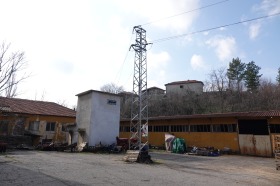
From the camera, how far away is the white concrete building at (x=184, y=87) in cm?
6230

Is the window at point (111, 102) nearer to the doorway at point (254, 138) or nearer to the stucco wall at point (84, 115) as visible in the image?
the stucco wall at point (84, 115)

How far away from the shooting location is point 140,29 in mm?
22234

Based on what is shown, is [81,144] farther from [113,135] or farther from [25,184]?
[25,184]

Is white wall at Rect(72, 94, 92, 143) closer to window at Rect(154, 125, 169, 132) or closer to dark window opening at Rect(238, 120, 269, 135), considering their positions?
window at Rect(154, 125, 169, 132)

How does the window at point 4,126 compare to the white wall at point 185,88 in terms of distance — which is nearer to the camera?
the window at point 4,126

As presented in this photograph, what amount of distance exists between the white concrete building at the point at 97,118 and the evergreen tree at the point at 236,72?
3461cm

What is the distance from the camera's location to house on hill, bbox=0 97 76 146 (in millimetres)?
32125

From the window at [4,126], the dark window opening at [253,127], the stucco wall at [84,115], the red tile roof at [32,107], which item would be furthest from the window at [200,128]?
the window at [4,126]

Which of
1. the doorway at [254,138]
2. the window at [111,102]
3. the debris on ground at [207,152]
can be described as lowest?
the debris on ground at [207,152]

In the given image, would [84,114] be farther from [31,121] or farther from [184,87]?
[184,87]

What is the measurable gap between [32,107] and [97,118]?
15.1 meters

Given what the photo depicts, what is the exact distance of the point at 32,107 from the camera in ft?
122

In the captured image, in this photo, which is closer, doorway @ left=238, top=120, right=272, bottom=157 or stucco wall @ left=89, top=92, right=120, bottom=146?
doorway @ left=238, top=120, right=272, bottom=157

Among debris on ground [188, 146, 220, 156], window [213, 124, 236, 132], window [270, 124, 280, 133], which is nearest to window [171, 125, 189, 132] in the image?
window [213, 124, 236, 132]
